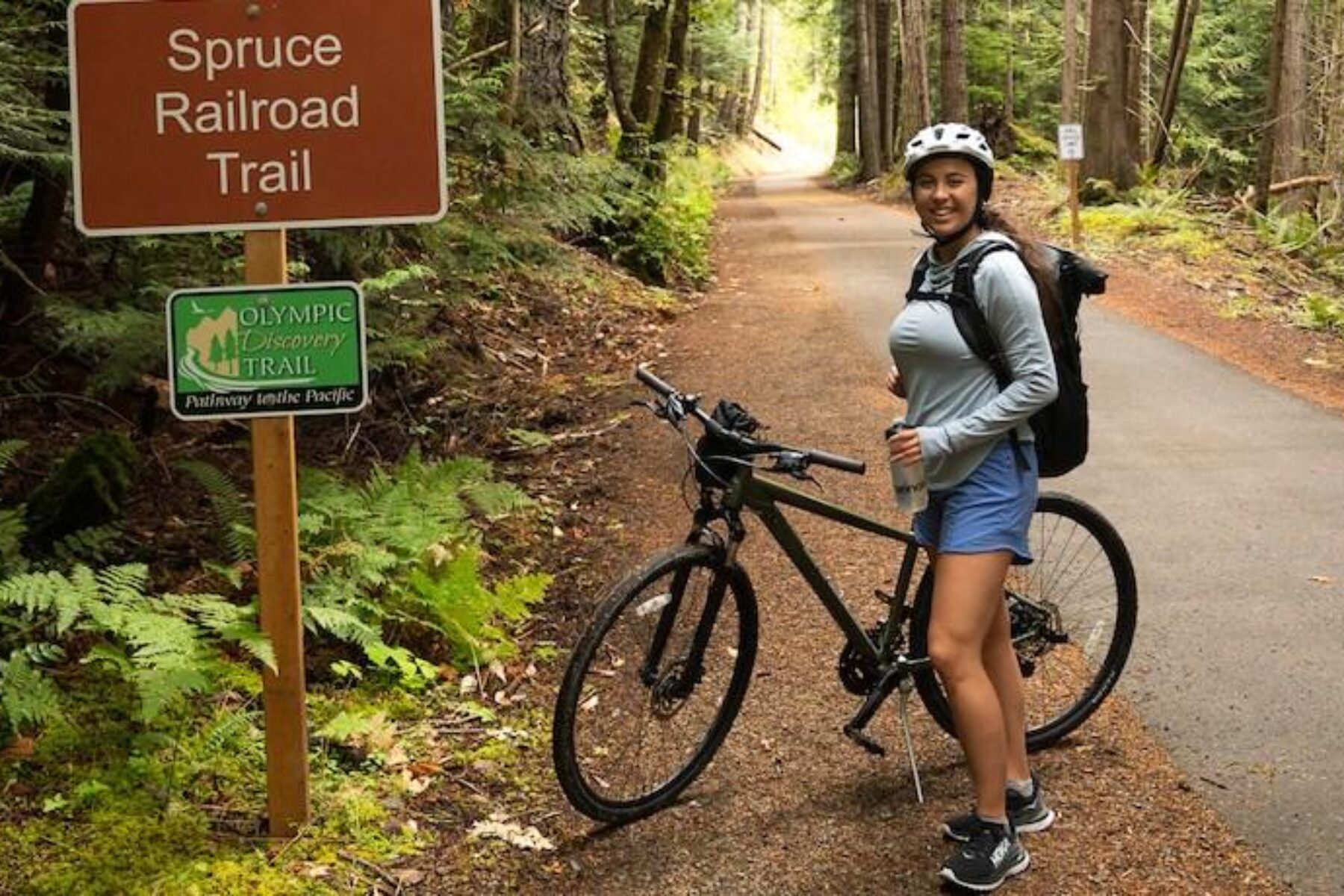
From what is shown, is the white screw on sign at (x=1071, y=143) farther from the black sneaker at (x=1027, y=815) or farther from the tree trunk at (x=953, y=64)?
the black sneaker at (x=1027, y=815)

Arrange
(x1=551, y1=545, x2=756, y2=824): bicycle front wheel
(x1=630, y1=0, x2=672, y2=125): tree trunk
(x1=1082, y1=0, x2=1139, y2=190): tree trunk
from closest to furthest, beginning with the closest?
(x1=551, y1=545, x2=756, y2=824): bicycle front wheel
(x1=630, y1=0, x2=672, y2=125): tree trunk
(x1=1082, y1=0, x2=1139, y2=190): tree trunk

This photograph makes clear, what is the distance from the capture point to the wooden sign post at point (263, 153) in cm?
341

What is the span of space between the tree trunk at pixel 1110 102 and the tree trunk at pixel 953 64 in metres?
5.51

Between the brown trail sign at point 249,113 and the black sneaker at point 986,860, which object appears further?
the black sneaker at point 986,860

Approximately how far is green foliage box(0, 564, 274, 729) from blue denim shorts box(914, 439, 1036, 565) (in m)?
2.09

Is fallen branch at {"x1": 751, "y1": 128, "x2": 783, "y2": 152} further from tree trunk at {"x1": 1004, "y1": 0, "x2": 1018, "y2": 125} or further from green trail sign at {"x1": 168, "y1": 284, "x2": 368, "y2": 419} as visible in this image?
green trail sign at {"x1": 168, "y1": 284, "x2": 368, "y2": 419}

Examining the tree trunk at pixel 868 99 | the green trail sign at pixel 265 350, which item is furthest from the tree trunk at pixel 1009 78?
the green trail sign at pixel 265 350

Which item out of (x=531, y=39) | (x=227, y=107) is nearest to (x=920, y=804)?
(x=227, y=107)

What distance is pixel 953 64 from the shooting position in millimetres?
27969

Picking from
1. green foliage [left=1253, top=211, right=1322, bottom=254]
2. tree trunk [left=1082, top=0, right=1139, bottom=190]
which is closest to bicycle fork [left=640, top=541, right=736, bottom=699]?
green foliage [left=1253, top=211, right=1322, bottom=254]

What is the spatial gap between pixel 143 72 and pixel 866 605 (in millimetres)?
4022

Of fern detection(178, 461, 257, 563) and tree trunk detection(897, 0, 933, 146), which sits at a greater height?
tree trunk detection(897, 0, 933, 146)

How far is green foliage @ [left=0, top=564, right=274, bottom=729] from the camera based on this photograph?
362cm

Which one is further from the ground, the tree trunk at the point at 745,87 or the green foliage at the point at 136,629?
the tree trunk at the point at 745,87
